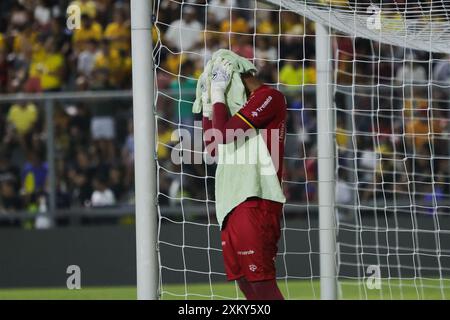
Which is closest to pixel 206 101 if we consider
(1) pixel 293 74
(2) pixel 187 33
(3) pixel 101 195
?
(3) pixel 101 195

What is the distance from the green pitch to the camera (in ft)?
32.5

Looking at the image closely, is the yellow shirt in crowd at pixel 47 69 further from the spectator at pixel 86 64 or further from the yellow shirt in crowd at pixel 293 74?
the yellow shirt in crowd at pixel 293 74

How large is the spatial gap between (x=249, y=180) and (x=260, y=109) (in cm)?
40

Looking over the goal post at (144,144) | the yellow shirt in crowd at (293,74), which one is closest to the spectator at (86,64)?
the yellow shirt in crowd at (293,74)

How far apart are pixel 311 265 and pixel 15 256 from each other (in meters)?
3.25

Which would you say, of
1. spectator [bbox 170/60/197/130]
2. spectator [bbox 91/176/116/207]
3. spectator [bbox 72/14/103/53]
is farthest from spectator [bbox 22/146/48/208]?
spectator [bbox 72/14/103/53]

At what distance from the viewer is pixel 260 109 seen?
19.6ft

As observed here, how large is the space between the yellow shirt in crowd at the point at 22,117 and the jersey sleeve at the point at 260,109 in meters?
6.01

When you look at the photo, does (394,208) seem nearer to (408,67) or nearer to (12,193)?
(408,67)

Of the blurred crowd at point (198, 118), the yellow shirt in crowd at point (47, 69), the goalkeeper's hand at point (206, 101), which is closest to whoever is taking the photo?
the goalkeeper's hand at point (206, 101)

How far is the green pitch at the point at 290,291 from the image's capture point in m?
9.91

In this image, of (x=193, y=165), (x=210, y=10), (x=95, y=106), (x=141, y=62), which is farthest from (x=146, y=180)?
(x=210, y=10)

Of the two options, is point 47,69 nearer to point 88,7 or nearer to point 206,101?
point 88,7

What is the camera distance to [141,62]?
20.2 ft
